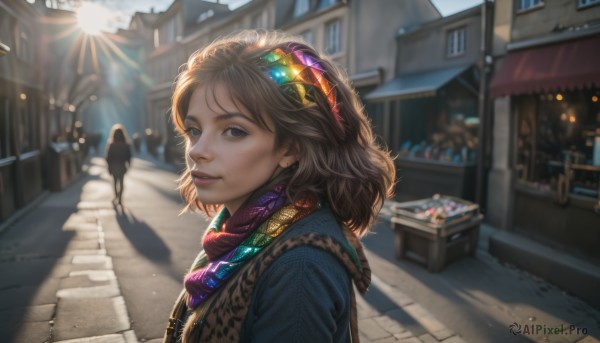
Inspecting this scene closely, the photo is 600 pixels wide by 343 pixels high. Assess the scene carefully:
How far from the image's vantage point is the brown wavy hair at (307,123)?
1306 millimetres

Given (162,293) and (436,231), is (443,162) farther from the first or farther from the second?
(162,293)

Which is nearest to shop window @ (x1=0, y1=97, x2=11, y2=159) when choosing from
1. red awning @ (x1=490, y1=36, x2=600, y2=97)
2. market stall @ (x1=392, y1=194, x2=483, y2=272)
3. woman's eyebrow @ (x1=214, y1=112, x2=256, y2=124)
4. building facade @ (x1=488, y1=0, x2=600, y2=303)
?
market stall @ (x1=392, y1=194, x2=483, y2=272)

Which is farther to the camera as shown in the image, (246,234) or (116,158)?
(116,158)

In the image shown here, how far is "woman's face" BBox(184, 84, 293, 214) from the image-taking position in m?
1.33

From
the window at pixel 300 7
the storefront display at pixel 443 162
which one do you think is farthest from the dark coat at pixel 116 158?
the window at pixel 300 7

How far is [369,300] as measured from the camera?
4883mm

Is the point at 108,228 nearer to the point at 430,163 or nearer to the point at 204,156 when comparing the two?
the point at 204,156

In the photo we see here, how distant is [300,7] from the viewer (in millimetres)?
19328

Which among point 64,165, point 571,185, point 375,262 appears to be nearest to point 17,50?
point 64,165

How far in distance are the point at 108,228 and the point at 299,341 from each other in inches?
307

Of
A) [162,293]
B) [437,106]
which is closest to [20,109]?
Answer: [162,293]

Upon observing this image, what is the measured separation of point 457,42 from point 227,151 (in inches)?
441

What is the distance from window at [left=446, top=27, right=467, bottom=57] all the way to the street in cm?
545

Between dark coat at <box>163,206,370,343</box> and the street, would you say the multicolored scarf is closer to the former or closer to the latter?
dark coat at <box>163,206,370,343</box>
